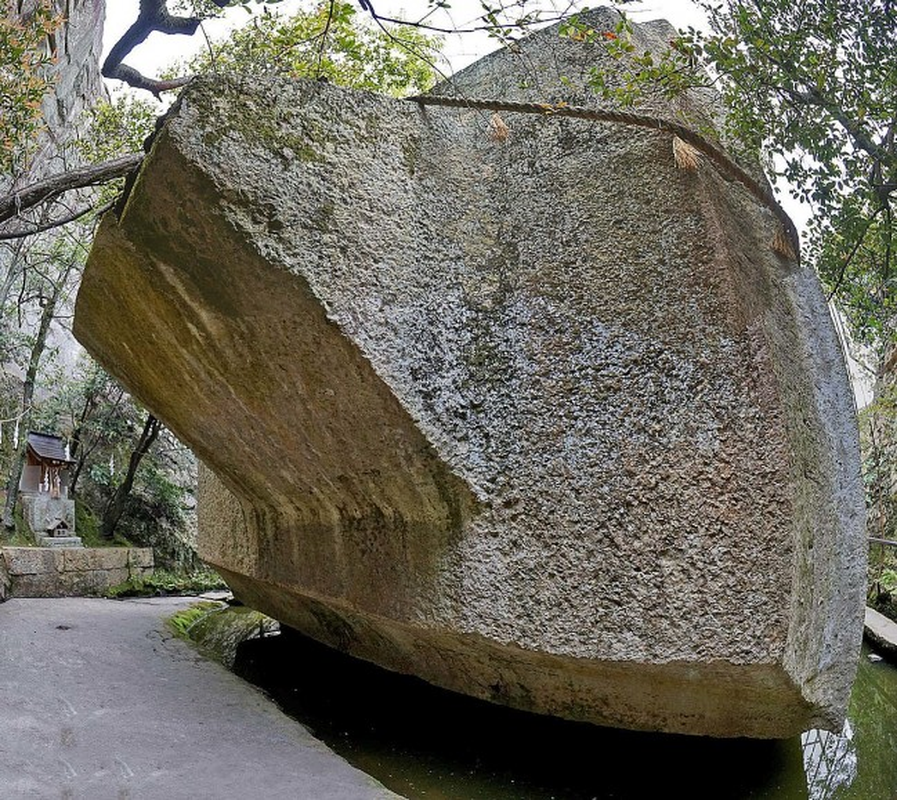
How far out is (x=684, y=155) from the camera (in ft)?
12.0

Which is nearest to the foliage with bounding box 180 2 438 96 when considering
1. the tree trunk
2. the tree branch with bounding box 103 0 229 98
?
the tree branch with bounding box 103 0 229 98

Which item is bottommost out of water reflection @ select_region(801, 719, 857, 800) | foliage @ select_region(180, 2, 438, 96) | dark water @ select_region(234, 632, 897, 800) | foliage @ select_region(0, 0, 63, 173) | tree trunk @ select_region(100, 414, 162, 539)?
water reflection @ select_region(801, 719, 857, 800)

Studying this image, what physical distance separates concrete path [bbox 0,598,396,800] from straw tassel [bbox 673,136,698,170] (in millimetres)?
2910

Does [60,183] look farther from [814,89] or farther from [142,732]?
[814,89]

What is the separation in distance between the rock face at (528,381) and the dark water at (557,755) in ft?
1.14

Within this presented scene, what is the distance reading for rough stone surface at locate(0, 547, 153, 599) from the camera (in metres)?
8.81

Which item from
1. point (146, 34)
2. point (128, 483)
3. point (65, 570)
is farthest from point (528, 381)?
point (128, 483)

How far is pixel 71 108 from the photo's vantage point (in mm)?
15109

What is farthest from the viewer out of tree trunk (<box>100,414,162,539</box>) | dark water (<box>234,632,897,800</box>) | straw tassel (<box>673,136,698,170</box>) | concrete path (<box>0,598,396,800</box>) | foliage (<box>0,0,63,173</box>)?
tree trunk (<box>100,414,162,539</box>)

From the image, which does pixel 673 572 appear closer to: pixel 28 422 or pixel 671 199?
pixel 671 199

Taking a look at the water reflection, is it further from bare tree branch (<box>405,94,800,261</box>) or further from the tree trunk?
the tree trunk

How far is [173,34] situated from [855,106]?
26.6ft

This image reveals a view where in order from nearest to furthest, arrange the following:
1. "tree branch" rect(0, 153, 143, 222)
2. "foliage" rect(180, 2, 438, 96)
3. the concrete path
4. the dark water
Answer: the concrete path → the dark water → "tree branch" rect(0, 153, 143, 222) → "foliage" rect(180, 2, 438, 96)

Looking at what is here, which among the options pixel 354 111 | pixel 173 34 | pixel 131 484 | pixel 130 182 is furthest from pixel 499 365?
pixel 131 484
